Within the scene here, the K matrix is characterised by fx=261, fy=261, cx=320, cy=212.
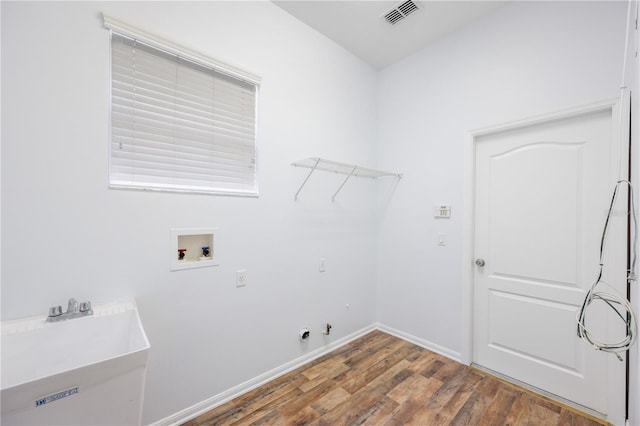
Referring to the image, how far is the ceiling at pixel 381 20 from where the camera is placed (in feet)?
7.07

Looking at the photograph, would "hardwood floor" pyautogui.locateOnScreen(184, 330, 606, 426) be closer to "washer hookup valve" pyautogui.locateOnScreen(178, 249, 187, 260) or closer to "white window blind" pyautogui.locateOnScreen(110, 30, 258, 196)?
"washer hookup valve" pyautogui.locateOnScreen(178, 249, 187, 260)

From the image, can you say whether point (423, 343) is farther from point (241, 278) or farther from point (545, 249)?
point (241, 278)

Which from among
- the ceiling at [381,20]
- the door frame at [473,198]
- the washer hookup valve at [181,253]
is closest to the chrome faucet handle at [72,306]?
the washer hookup valve at [181,253]

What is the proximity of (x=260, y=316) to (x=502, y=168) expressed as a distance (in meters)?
2.38

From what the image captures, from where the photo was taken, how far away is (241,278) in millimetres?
1962

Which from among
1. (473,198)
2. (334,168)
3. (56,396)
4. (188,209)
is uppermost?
(334,168)

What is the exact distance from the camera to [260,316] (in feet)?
6.80

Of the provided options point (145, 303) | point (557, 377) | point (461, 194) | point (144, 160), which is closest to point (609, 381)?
point (557, 377)

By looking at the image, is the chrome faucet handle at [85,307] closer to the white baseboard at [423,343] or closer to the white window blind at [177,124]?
the white window blind at [177,124]

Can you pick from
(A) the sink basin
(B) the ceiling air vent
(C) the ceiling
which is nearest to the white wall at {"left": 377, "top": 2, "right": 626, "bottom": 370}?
(C) the ceiling

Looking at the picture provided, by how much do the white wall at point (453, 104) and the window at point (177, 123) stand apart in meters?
1.69

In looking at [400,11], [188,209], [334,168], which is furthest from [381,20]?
[188,209]

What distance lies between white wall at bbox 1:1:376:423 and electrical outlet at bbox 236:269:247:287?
0.04 m

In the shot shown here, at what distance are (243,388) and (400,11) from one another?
3.30 meters
